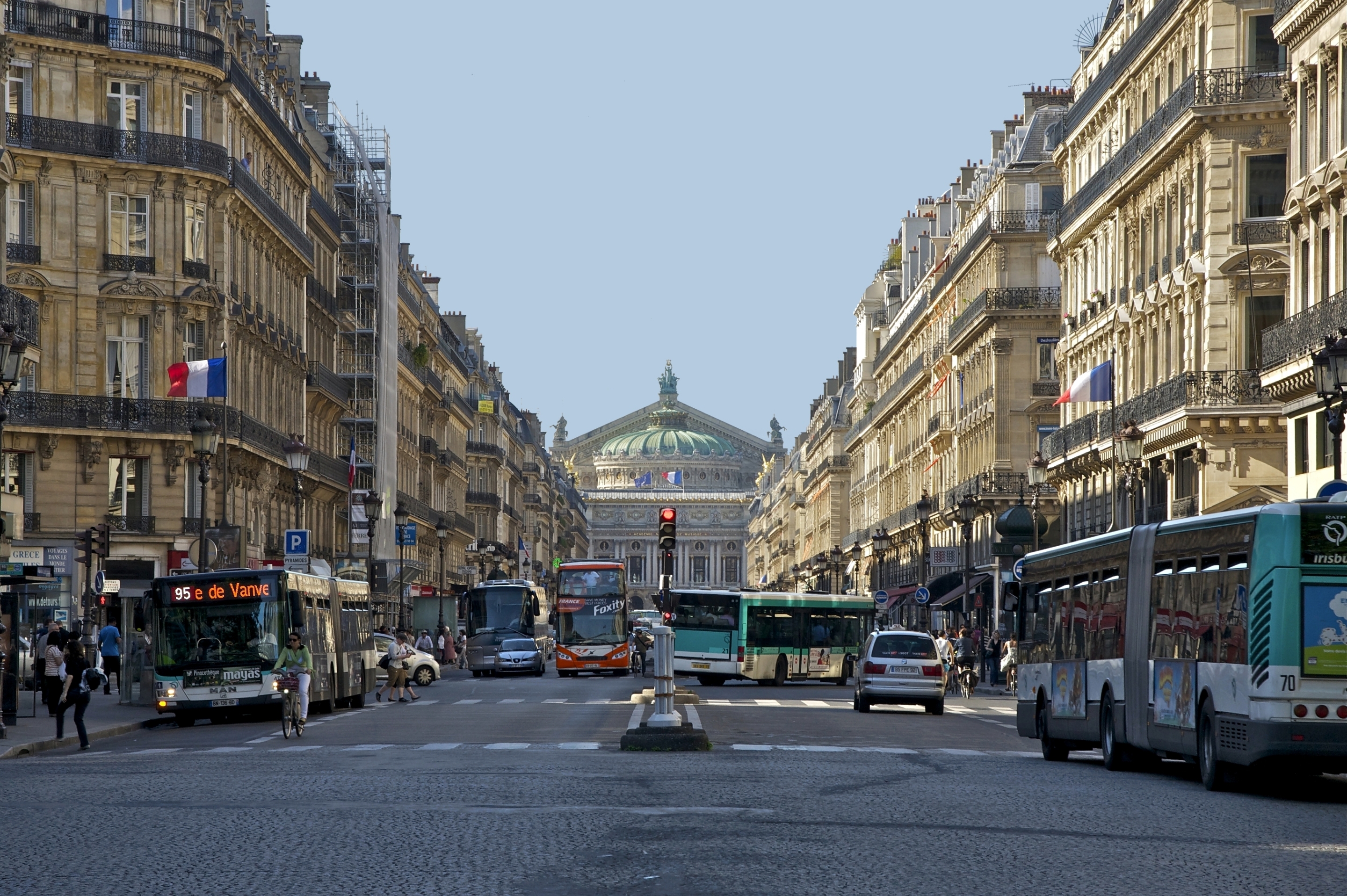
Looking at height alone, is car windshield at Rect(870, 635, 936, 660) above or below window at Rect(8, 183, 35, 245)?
below

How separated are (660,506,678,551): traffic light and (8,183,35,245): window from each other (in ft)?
90.6

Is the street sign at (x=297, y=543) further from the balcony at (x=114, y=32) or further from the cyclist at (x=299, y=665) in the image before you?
the cyclist at (x=299, y=665)

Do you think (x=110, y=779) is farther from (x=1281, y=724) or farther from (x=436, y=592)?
(x=436, y=592)

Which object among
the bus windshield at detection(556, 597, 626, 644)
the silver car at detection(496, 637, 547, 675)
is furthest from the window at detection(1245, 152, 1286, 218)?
the silver car at detection(496, 637, 547, 675)

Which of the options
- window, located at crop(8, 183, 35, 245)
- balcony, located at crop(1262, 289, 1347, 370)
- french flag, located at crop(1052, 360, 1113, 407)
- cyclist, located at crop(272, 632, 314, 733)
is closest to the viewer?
cyclist, located at crop(272, 632, 314, 733)

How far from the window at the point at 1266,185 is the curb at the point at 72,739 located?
24500 millimetres

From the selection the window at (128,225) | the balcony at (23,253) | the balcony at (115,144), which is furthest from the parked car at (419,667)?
the balcony at (23,253)

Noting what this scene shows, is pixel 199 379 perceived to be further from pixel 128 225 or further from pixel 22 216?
pixel 22 216

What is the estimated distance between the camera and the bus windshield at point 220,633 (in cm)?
3525

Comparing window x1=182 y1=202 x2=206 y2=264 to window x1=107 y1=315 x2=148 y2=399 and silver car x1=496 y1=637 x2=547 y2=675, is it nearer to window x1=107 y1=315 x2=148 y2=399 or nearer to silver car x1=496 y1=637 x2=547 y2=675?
window x1=107 y1=315 x2=148 y2=399

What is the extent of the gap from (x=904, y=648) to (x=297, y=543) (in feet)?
47.8

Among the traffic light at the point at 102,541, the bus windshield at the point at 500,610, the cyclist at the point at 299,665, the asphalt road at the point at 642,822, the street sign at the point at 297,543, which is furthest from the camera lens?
the bus windshield at the point at 500,610

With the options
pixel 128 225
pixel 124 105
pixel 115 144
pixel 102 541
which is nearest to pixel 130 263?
pixel 128 225

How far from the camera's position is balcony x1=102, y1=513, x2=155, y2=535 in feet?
171
